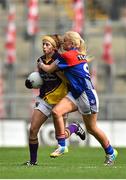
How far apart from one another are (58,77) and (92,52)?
2317 cm

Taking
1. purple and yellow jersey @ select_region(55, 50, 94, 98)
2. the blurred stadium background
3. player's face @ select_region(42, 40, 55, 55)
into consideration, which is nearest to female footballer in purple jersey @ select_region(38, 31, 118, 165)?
purple and yellow jersey @ select_region(55, 50, 94, 98)

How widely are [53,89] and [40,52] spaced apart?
2122cm

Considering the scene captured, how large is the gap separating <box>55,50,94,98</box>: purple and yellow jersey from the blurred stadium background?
13.2 meters

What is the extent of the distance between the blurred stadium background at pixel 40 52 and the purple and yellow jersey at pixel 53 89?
12.8m

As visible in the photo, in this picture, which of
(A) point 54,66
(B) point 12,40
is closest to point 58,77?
(A) point 54,66

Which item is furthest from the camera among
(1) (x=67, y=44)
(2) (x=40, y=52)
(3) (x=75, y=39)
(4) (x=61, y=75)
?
(2) (x=40, y=52)

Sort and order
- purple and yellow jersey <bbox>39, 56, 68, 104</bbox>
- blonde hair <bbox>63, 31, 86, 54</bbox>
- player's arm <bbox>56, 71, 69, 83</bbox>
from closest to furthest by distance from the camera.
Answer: blonde hair <bbox>63, 31, 86, 54</bbox> → player's arm <bbox>56, 71, 69, 83</bbox> → purple and yellow jersey <bbox>39, 56, 68, 104</bbox>

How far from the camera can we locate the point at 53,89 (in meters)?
15.1

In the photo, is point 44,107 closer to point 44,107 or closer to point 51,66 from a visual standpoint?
point 44,107

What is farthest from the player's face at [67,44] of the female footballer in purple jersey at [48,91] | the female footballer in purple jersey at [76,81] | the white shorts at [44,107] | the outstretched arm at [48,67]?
the white shorts at [44,107]

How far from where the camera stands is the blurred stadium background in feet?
94.5

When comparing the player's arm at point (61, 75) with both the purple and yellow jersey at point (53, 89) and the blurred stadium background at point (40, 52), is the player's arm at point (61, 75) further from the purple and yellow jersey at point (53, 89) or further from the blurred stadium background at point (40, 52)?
the blurred stadium background at point (40, 52)

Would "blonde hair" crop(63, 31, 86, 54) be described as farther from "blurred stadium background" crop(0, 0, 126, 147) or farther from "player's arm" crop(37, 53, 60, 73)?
"blurred stadium background" crop(0, 0, 126, 147)

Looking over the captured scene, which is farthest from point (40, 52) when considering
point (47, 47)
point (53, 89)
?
point (47, 47)
